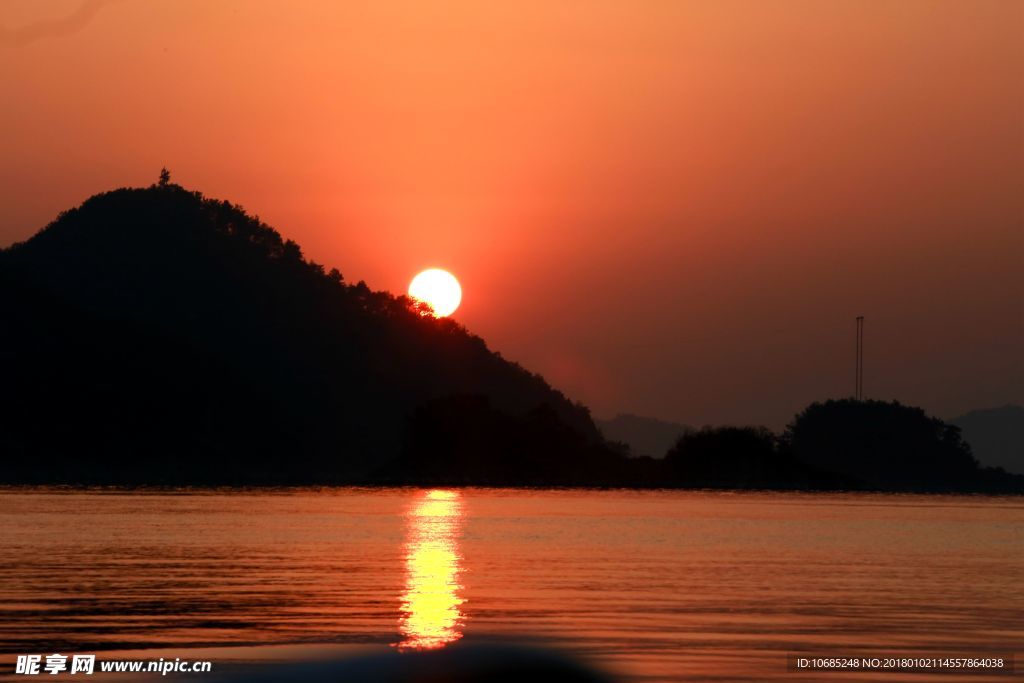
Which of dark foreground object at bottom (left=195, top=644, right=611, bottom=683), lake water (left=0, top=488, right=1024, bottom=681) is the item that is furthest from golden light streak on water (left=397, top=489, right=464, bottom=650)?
dark foreground object at bottom (left=195, top=644, right=611, bottom=683)

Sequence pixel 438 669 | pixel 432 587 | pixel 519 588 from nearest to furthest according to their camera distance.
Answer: pixel 438 669, pixel 432 587, pixel 519 588

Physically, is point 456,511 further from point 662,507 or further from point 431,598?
point 431,598

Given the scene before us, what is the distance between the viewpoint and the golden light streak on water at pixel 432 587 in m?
42.9

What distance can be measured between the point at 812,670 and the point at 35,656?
59.0 ft

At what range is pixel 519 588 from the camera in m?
60.7

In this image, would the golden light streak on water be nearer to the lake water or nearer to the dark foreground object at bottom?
the lake water

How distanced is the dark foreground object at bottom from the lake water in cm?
191

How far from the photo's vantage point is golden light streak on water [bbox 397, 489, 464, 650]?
141 ft

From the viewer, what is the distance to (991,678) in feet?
121

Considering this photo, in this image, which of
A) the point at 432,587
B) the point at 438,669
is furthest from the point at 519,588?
the point at 438,669

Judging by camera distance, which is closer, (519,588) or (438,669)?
(438,669)

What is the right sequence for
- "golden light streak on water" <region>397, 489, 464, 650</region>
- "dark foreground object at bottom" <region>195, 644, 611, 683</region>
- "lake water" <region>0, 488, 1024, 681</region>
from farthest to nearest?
"golden light streak on water" <region>397, 489, 464, 650</region> → "lake water" <region>0, 488, 1024, 681</region> → "dark foreground object at bottom" <region>195, 644, 611, 683</region>

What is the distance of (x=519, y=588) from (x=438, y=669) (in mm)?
26541

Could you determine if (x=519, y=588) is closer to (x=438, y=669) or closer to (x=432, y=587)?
(x=432, y=587)
